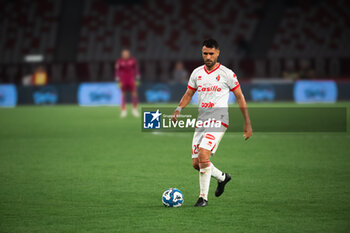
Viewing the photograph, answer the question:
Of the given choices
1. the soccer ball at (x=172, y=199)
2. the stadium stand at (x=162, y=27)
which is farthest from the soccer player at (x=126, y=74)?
the stadium stand at (x=162, y=27)

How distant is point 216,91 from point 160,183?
80.0 inches

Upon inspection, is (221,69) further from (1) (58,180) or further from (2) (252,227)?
(1) (58,180)

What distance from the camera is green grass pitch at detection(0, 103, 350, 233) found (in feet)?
19.5

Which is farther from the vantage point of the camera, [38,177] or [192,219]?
[38,177]

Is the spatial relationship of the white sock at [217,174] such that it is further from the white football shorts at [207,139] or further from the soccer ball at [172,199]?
the soccer ball at [172,199]

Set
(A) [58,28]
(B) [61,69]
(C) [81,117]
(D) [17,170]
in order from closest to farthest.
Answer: (D) [17,170] < (C) [81,117] < (B) [61,69] < (A) [58,28]

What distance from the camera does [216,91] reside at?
671 centimetres

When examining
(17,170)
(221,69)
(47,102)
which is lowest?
(47,102)

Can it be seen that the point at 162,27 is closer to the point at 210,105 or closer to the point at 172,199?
the point at 210,105

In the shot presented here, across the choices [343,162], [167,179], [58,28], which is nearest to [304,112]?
[343,162]

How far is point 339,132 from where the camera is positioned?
14.8m

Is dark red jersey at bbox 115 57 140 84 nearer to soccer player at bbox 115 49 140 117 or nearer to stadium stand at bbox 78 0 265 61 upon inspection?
soccer player at bbox 115 49 140 117

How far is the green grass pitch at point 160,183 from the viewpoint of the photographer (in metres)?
5.96

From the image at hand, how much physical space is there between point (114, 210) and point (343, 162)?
15.9 ft
